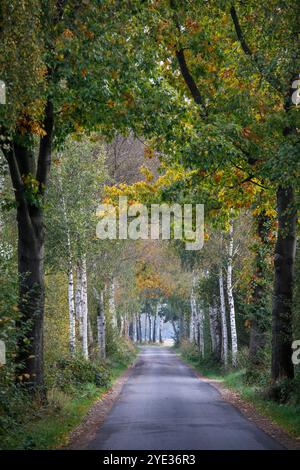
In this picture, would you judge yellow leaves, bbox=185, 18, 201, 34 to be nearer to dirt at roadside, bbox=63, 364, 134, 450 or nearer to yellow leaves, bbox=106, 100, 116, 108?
yellow leaves, bbox=106, 100, 116, 108

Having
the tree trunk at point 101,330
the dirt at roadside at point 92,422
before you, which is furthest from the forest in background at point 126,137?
the tree trunk at point 101,330

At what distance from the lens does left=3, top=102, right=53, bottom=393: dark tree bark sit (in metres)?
15.8

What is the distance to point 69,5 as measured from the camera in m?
14.7

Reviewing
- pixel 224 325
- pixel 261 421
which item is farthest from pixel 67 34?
pixel 224 325

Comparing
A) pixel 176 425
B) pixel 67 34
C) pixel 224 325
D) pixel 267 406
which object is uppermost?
pixel 67 34

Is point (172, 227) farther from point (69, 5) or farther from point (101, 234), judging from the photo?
point (69, 5)

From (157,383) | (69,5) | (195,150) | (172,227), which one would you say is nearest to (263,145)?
(195,150)

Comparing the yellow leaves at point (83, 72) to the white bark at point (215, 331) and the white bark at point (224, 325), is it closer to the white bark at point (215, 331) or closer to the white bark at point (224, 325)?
the white bark at point (224, 325)

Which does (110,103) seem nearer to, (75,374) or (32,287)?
(32,287)

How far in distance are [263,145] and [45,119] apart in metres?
6.20

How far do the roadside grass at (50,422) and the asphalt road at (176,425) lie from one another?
75 centimetres

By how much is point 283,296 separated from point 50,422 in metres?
8.14

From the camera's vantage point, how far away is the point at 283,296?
19.0 meters

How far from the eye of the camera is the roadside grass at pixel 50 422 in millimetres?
11648
